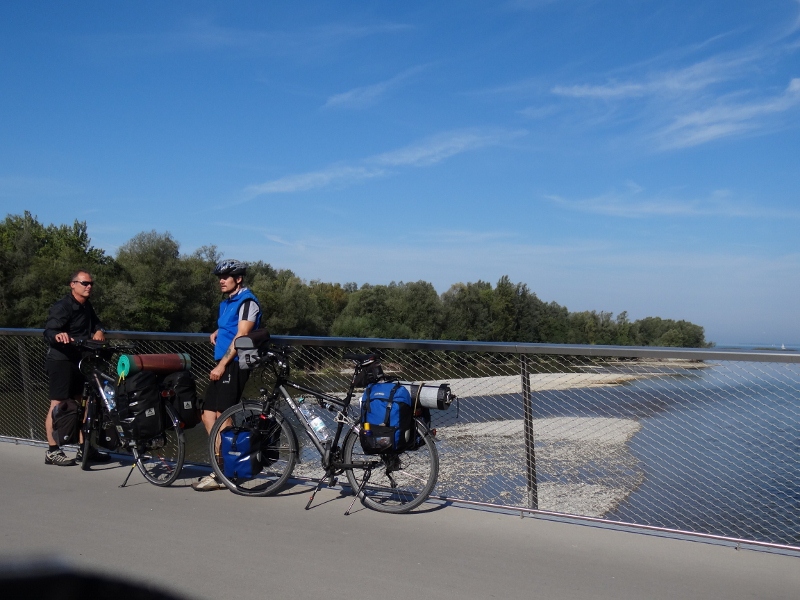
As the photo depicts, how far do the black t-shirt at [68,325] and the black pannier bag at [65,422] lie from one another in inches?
16.5

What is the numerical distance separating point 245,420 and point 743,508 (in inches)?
397

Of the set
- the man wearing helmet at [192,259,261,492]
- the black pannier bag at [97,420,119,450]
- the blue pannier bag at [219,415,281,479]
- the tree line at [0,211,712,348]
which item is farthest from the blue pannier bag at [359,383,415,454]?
the tree line at [0,211,712,348]

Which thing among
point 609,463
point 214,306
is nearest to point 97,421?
point 609,463

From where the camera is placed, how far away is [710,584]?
146 inches

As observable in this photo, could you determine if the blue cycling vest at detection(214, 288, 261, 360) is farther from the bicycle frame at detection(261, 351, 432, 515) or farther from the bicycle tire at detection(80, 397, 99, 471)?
the bicycle tire at detection(80, 397, 99, 471)

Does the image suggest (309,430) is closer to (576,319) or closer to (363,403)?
(363,403)

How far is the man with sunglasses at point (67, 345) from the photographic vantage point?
6.34m

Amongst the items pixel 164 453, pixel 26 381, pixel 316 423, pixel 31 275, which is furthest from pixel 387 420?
pixel 31 275

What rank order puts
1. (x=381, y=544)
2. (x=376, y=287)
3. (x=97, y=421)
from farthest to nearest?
(x=376, y=287) < (x=97, y=421) < (x=381, y=544)

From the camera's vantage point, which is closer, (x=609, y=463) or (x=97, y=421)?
(x=97, y=421)

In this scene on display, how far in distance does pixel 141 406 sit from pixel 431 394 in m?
2.38

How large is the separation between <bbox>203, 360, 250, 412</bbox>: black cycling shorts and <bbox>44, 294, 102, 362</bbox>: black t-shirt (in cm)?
143

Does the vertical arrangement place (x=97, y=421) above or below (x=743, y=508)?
above

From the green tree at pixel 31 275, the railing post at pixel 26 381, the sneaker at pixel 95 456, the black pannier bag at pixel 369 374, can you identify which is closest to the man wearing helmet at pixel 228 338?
the black pannier bag at pixel 369 374
